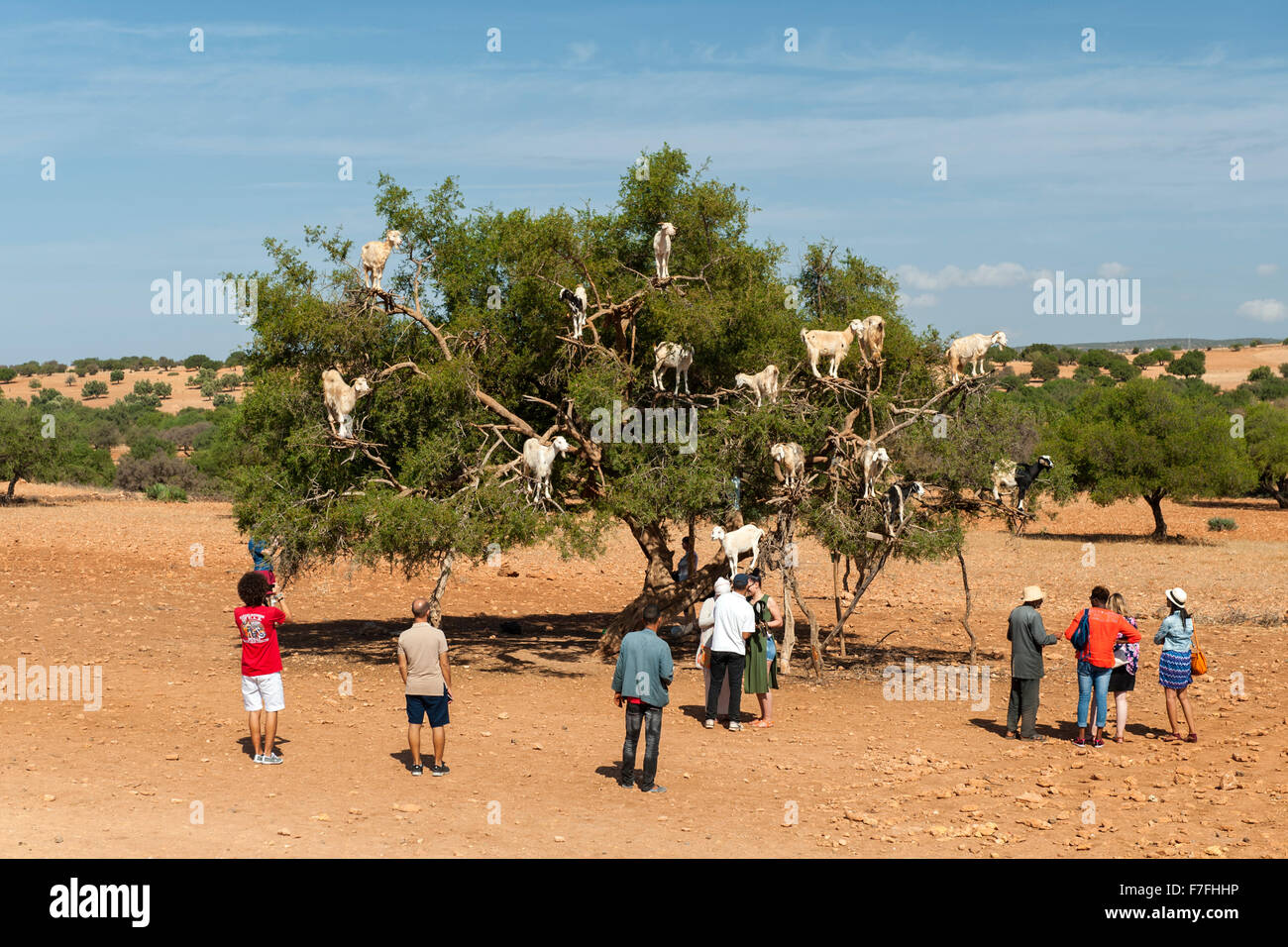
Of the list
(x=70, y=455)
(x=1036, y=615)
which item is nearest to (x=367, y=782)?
(x=1036, y=615)

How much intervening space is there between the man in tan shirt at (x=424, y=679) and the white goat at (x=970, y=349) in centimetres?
739

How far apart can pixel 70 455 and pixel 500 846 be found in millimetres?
40741

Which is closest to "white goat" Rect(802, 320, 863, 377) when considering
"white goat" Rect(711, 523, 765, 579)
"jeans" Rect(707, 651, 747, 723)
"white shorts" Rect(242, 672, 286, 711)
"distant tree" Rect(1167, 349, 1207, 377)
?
"white goat" Rect(711, 523, 765, 579)

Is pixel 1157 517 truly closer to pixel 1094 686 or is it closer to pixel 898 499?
pixel 898 499

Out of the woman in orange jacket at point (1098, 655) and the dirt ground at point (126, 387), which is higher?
the dirt ground at point (126, 387)

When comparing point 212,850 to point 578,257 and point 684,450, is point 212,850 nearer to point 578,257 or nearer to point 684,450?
point 684,450

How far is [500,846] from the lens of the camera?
25.8 ft

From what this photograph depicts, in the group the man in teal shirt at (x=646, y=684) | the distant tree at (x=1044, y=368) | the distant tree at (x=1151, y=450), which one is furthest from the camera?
the distant tree at (x=1044, y=368)

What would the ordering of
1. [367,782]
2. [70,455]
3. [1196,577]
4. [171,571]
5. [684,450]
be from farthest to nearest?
[70,455]
[1196,577]
[171,571]
[684,450]
[367,782]

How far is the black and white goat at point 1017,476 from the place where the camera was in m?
14.3

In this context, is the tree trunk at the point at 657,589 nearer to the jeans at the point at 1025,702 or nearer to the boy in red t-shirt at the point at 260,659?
the jeans at the point at 1025,702

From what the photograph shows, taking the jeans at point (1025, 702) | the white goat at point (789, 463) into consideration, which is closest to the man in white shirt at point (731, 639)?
the white goat at point (789, 463)

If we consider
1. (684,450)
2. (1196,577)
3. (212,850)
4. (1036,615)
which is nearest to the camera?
(212,850)

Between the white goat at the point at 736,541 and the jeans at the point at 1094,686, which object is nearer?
→ the jeans at the point at 1094,686
